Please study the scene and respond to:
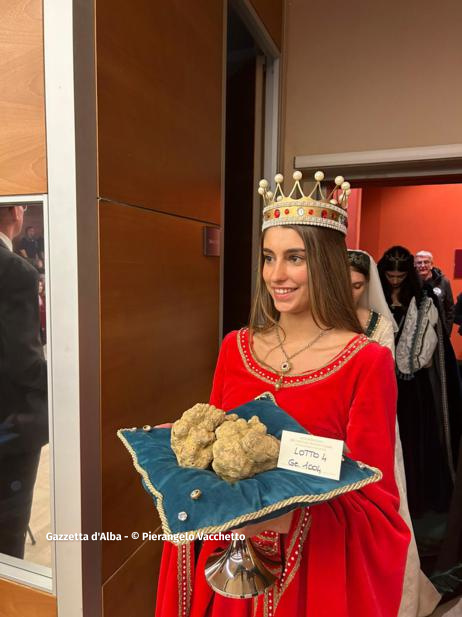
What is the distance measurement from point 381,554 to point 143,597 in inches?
34.4

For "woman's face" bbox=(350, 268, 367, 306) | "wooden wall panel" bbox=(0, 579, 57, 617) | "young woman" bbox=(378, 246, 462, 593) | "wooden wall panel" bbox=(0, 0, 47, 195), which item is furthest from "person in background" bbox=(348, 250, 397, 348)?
"wooden wall panel" bbox=(0, 579, 57, 617)

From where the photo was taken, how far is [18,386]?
3.67 ft

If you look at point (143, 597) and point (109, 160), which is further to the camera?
point (143, 597)

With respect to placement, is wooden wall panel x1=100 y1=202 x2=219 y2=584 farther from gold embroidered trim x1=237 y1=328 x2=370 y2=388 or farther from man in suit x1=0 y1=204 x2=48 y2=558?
gold embroidered trim x1=237 y1=328 x2=370 y2=388

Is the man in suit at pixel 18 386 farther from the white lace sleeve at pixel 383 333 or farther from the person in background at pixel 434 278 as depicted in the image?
the person in background at pixel 434 278

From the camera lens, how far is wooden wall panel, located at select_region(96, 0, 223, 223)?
1038 millimetres

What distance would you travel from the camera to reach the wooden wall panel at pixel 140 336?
1084mm

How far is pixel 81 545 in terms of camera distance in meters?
1.04

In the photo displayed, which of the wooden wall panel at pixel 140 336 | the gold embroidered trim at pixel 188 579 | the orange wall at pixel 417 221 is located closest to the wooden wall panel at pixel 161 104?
the wooden wall panel at pixel 140 336

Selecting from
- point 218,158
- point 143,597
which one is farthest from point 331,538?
point 218,158

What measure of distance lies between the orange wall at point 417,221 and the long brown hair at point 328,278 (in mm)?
2791

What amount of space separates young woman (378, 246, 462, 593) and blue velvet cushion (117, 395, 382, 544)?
1.76 meters

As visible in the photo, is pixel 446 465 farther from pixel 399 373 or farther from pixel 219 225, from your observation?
pixel 219 225

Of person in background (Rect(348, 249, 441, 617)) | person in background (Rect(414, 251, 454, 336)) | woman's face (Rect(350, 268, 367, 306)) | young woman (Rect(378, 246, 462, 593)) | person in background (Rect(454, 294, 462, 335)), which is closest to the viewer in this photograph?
person in background (Rect(348, 249, 441, 617))
